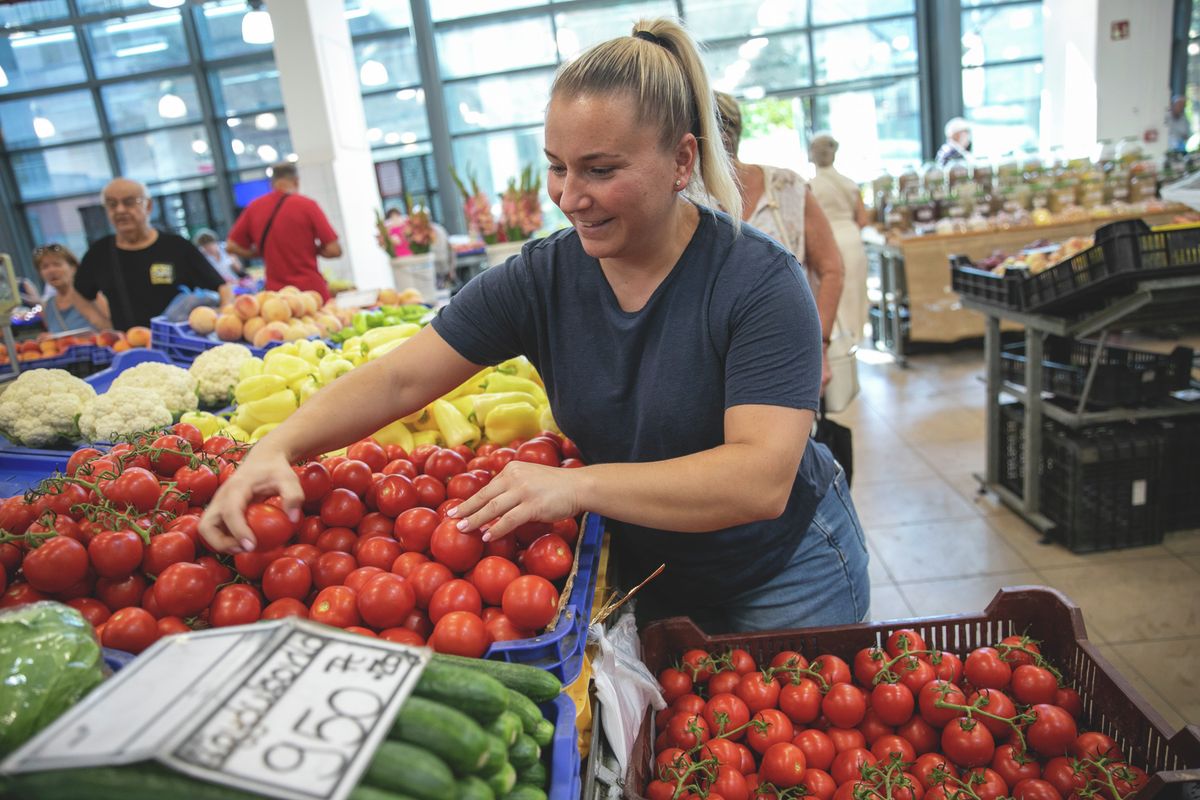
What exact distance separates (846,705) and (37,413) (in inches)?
87.1

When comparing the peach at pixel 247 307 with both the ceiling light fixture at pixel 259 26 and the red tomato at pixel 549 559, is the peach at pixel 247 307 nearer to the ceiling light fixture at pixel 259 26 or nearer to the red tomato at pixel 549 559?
the red tomato at pixel 549 559

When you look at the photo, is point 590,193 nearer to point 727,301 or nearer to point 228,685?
point 727,301

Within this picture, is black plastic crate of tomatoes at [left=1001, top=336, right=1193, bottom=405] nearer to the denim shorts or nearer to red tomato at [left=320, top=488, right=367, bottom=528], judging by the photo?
the denim shorts

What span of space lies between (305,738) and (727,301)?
97 centimetres

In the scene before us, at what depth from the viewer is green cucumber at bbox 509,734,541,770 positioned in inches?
36.6

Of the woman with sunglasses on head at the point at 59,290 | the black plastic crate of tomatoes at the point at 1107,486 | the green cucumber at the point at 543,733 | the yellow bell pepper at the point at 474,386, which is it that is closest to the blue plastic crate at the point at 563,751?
the green cucumber at the point at 543,733

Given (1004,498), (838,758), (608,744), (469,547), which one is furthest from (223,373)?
(1004,498)

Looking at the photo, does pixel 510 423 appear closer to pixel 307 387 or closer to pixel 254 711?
pixel 307 387

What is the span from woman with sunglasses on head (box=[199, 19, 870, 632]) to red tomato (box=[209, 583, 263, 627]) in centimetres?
7

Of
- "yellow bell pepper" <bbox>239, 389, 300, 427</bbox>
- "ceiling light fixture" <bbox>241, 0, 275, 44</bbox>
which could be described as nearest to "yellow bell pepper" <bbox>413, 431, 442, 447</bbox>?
"yellow bell pepper" <bbox>239, 389, 300, 427</bbox>

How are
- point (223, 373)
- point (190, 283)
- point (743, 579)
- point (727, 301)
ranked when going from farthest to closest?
point (190, 283)
point (223, 373)
point (743, 579)
point (727, 301)

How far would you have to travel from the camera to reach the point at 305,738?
0.65 metres

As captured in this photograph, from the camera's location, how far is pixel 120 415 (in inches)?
86.3

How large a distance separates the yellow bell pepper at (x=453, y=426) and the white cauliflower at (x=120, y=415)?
0.80m
